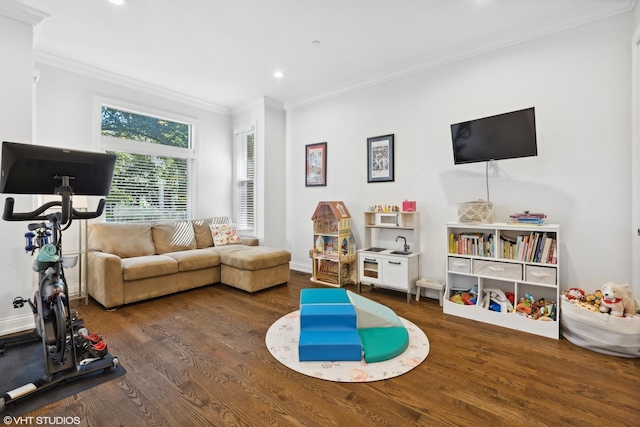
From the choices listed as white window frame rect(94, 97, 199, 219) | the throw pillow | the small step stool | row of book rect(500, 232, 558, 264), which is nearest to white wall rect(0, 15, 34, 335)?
white window frame rect(94, 97, 199, 219)

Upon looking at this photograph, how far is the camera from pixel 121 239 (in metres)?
3.80

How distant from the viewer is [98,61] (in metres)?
3.68

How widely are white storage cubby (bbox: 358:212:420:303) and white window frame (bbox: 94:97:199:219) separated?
296 centimetres

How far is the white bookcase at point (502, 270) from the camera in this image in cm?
263

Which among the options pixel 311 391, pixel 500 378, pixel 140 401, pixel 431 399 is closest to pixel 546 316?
pixel 500 378

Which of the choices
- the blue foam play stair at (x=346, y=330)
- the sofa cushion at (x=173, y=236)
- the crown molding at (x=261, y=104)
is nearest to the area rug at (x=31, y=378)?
the blue foam play stair at (x=346, y=330)

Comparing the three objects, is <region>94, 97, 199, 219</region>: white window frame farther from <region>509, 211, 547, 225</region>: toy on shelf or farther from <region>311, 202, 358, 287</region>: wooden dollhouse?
<region>509, 211, 547, 225</region>: toy on shelf

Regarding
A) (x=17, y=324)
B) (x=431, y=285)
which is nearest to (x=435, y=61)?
(x=431, y=285)

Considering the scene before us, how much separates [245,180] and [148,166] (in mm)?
1498

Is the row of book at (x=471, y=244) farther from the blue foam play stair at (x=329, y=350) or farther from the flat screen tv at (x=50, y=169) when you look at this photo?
the flat screen tv at (x=50, y=169)

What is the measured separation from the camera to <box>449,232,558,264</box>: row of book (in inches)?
105

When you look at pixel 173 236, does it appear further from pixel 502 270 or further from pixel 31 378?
pixel 502 270

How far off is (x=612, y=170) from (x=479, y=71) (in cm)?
155

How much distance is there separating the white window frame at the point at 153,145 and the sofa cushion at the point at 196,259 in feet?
4.15
